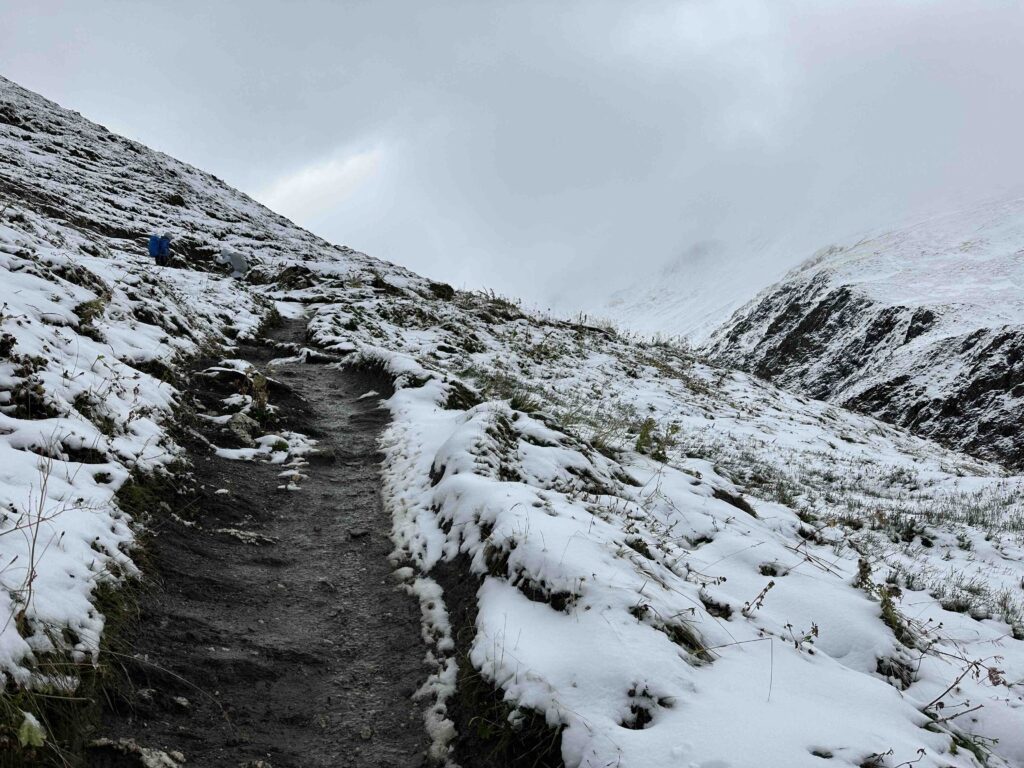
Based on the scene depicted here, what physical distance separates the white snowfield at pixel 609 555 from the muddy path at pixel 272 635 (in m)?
0.28

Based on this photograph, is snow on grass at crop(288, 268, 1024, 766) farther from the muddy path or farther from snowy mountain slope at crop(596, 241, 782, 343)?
snowy mountain slope at crop(596, 241, 782, 343)

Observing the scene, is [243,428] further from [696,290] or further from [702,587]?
[696,290]

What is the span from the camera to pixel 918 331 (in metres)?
40.5

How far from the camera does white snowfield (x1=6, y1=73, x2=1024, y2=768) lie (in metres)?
2.82

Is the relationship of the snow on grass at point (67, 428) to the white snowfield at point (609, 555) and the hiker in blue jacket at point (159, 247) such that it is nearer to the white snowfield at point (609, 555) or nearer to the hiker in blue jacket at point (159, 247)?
the white snowfield at point (609, 555)

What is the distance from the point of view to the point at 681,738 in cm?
260

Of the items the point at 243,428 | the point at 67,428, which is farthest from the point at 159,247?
the point at 67,428

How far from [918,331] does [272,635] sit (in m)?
48.0

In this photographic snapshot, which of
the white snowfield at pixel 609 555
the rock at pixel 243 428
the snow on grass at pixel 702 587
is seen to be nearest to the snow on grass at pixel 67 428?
the white snowfield at pixel 609 555

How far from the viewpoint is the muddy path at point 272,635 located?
2967mm

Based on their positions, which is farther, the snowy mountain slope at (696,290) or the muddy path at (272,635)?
the snowy mountain slope at (696,290)

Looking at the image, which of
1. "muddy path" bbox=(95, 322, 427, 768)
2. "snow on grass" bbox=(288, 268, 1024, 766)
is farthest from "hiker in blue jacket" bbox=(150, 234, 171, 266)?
"muddy path" bbox=(95, 322, 427, 768)

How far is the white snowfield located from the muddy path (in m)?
0.28

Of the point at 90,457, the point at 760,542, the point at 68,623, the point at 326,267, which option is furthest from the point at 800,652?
the point at 326,267
